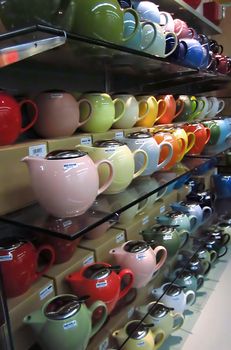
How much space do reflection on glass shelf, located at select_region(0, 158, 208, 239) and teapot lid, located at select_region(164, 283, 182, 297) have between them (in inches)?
22.2

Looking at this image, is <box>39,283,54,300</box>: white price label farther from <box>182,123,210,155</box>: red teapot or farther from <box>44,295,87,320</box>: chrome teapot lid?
<box>182,123,210,155</box>: red teapot

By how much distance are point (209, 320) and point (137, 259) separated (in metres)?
0.74

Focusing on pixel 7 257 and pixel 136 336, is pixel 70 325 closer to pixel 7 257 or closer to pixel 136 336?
pixel 7 257

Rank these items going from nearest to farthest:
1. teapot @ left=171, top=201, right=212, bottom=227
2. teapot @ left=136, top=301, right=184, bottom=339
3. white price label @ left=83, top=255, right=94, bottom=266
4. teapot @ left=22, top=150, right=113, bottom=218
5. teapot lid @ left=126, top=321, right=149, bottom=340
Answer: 1. teapot @ left=22, top=150, right=113, bottom=218
2. white price label @ left=83, top=255, right=94, bottom=266
3. teapot lid @ left=126, top=321, right=149, bottom=340
4. teapot @ left=136, top=301, right=184, bottom=339
5. teapot @ left=171, top=201, right=212, bottom=227

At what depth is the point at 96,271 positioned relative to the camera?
830 millimetres

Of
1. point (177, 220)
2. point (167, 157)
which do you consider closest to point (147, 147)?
point (167, 157)

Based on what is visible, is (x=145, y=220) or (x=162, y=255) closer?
(x=162, y=255)

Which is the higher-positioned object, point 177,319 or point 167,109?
point 167,109

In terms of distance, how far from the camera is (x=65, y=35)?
0.54 meters

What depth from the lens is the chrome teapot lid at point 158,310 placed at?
3.72 feet

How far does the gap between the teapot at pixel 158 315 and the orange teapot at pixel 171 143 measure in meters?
0.53

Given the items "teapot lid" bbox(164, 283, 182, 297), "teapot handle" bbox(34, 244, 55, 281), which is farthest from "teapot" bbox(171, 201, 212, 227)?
"teapot handle" bbox(34, 244, 55, 281)

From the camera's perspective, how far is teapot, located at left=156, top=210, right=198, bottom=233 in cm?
131

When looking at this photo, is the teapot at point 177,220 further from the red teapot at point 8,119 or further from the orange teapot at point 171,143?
the red teapot at point 8,119
